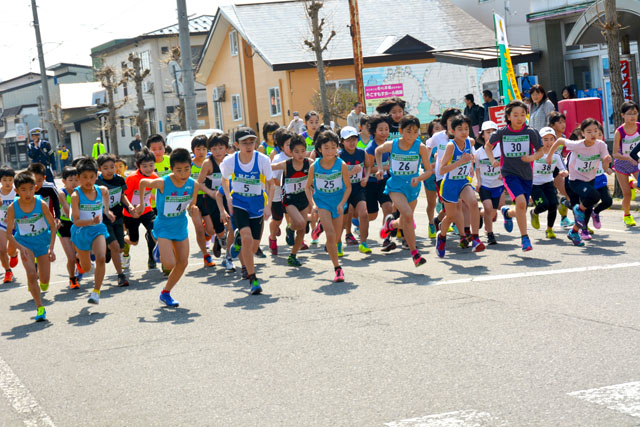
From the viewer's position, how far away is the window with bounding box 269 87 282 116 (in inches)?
1673

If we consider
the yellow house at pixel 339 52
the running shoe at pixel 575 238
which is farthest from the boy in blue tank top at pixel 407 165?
the yellow house at pixel 339 52

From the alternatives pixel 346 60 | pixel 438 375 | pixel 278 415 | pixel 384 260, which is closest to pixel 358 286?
pixel 384 260

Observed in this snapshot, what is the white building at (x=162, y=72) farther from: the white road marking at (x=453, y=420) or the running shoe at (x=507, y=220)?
the white road marking at (x=453, y=420)

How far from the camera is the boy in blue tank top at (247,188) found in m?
9.80

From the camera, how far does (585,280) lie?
875cm

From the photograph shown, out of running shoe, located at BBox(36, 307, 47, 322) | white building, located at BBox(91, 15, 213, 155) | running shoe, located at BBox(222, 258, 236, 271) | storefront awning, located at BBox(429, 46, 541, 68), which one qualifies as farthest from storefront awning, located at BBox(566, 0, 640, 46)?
white building, located at BBox(91, 15, 213, 155)

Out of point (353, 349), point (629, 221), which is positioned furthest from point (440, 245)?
point (353, 349)

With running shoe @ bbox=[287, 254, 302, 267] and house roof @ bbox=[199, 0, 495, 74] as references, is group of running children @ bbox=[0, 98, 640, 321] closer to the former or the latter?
running shoe @ bbox=[287, 254, 302, 267]

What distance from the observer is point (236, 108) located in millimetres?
48219

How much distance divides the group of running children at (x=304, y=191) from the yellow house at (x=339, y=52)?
21395 mm

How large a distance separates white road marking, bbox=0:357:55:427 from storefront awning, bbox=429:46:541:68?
2169 centimetres

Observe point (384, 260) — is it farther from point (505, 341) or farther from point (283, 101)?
point (283, 101)

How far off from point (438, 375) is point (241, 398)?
4.29 feet

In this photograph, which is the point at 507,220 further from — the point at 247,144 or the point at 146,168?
the point at 146,168
